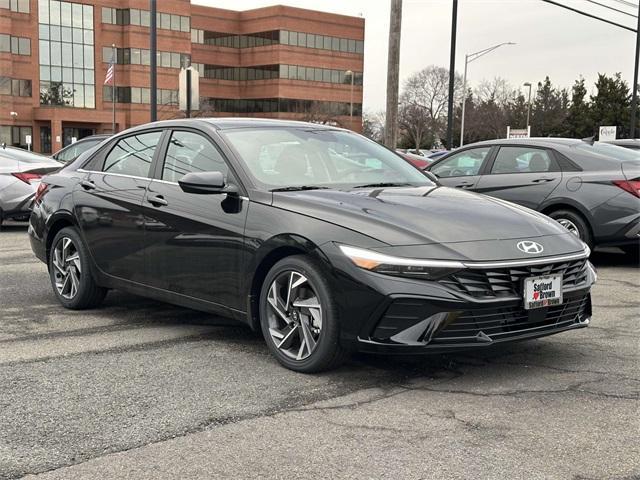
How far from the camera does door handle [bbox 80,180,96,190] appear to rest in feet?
20.7

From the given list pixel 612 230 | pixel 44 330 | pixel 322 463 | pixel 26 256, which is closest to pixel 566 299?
pixel 322 463

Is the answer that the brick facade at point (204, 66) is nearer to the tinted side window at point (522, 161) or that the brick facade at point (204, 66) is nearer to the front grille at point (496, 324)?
the tinted side window at point (522, 161)

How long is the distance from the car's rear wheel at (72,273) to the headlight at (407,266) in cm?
302

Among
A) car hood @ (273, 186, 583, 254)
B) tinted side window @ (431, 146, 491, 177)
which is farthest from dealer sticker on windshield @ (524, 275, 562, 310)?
tinted side window @ (431, 146, 491, 177)

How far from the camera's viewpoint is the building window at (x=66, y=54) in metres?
74.9

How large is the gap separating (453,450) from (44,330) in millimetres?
3565

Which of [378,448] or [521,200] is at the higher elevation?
[521,200]

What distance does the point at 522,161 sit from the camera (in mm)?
9570

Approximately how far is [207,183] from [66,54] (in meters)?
78.1

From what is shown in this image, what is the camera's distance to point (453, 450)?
11.2 ft

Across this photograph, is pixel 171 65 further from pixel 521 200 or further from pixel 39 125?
pixel 521 200

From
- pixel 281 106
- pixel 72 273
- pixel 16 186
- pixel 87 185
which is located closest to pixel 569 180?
pixel 87 185

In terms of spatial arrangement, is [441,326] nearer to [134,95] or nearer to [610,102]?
[610,102]

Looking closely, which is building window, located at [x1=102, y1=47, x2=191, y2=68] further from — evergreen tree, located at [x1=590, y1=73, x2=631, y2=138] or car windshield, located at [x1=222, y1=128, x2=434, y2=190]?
car windshield, located at [x1=222, y1=128, x2=434, y2=190]
